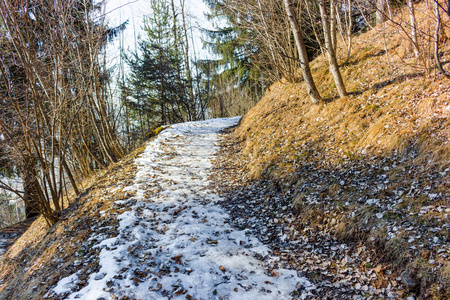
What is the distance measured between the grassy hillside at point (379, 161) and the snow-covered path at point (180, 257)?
1.13 meters

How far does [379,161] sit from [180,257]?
3460 mm

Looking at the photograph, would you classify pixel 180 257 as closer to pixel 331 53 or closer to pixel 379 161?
pixel 379 161

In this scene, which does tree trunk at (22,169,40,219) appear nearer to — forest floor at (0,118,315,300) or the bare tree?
the bare tree

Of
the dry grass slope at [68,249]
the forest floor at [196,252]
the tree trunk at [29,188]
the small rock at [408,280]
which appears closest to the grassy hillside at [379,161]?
the small rock at [408,280]

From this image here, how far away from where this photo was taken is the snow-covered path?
2.73 m

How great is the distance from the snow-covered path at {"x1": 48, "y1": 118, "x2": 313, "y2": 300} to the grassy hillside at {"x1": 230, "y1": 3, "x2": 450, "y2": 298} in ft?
3.72

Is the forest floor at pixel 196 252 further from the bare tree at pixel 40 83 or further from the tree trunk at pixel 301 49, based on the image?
the tree trunk at pixel 301 49

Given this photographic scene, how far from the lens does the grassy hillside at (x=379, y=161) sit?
260 cm

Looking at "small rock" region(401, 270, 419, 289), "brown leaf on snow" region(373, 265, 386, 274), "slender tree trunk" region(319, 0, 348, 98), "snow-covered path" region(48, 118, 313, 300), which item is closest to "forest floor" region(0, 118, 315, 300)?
"snow-covered path" region(48, 118, 313, 300)

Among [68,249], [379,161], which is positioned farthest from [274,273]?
[68,249]

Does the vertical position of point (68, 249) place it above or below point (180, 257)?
above

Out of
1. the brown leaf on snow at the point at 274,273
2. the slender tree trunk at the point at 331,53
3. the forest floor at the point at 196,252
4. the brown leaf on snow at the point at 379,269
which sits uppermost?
the slender tree trunk at the point at 331,53

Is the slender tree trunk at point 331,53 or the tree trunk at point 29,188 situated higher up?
the slender tree trunk at point 331,53

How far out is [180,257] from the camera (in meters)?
3.35
